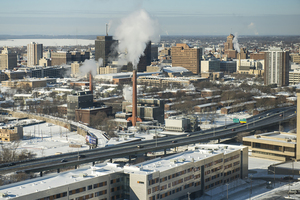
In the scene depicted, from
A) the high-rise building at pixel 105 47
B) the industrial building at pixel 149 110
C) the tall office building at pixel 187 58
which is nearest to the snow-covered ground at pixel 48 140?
the industrial building at pixel 149 110

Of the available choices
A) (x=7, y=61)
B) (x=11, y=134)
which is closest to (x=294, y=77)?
A: (x=11, y=134)

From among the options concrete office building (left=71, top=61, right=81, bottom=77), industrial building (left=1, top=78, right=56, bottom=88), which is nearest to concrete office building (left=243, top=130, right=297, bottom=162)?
industrial building (left=1, top=78, right=56, bottom=88)

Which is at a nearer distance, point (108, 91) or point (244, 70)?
point (108, 91)

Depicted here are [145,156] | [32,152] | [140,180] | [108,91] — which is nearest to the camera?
[140,180]

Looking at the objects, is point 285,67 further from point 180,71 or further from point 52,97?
point 52,97

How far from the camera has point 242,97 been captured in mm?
66062

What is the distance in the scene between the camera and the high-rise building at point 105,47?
348 feet

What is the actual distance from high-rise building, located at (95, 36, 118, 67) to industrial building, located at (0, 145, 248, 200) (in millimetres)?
80882

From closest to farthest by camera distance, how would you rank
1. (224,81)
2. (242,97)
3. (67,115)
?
(67,115) < (242,97) < (224,81)

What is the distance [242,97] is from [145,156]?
111 feet

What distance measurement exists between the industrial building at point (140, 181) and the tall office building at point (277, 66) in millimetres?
56789

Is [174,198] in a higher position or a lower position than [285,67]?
lower

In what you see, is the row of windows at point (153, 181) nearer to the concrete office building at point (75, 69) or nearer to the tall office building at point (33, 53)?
the concrete office building at point (75, 69)

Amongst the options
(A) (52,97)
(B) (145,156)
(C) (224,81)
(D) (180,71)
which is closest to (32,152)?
(B) (145,156)
